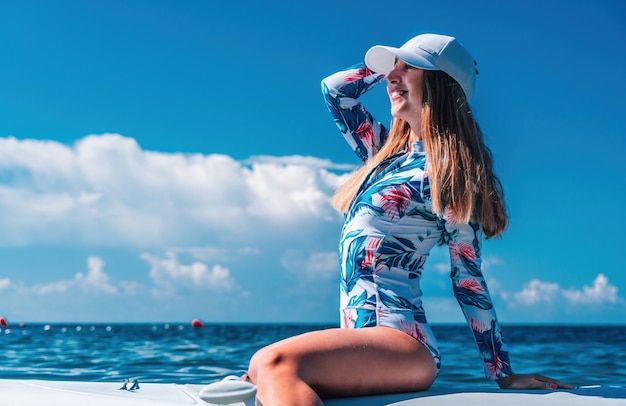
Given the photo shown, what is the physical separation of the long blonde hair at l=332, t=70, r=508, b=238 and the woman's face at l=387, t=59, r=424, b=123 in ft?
0.10

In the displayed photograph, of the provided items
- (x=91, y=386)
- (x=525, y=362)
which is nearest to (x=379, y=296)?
(x=91, y=386)

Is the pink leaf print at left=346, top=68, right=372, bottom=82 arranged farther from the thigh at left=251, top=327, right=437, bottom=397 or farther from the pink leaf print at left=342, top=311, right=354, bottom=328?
the thigh at left=251, top=327, right=437, bottom=397

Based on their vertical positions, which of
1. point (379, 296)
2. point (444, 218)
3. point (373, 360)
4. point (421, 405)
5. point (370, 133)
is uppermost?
point (370, 133)

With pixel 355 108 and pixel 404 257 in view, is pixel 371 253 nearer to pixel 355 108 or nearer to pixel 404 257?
pixel 404 257

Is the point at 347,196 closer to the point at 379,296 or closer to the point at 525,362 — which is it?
the point at 379,296

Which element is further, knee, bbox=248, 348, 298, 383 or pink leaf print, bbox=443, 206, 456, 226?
pink leaf print, bbox=443, 206, 456, 226

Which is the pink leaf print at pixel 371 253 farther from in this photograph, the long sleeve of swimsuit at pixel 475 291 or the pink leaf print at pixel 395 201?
the long sleeve of swimsuit at pixel 475 291

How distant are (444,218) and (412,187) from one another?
0.15m

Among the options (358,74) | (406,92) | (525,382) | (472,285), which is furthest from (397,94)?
(525,382)

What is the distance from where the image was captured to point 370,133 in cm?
324

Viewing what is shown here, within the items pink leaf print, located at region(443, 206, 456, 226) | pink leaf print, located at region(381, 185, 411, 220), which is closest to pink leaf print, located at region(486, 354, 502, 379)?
pink leaf print, located at region(443, 206, 456, 226)

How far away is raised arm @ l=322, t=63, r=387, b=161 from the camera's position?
10.7ft

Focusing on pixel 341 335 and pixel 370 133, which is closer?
pixel 341 335

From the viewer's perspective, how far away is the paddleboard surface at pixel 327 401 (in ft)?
7.73
